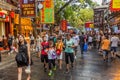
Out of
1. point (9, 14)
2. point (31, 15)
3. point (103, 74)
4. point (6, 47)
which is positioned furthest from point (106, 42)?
point (9, 14)

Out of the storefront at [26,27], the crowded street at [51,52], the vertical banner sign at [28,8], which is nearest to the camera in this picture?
the crowded street at [51,52]

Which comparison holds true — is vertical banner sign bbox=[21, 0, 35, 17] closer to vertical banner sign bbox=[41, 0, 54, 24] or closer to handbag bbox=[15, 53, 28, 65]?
vertical banner sign bbox=[41, 0, 54, 24]

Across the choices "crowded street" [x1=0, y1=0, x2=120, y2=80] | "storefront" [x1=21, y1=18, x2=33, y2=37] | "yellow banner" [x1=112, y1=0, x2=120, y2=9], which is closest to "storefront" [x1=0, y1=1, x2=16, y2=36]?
"crowded street" [x1=0, y1=0, x2=120, y2=80]

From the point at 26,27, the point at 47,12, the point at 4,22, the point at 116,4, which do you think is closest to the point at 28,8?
the point at 47,12

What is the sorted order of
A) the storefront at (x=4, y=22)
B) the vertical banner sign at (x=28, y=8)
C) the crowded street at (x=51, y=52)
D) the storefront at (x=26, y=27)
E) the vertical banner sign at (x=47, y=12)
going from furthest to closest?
the storefront at (x=26, y=27), the vertical banner sign at (x=47, y=12), the storefront at (x=4, y=22), the vertical banner sign at (x=28, y=8), the crowded street at (x=51, y=52)

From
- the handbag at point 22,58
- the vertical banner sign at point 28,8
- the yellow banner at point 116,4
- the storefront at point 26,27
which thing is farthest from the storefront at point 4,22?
the handbag at point 22,58

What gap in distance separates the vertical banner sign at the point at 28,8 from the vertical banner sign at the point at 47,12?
508 centimetres

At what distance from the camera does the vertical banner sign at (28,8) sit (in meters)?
25.5

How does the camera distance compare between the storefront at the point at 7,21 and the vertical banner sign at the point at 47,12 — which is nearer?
the storefront at the point at 7,21

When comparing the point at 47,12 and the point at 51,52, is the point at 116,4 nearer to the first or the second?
the point at 51,52

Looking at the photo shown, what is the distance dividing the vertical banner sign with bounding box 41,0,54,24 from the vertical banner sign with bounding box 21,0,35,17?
16.7 ft

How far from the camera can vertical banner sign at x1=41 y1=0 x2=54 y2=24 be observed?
3067 cm

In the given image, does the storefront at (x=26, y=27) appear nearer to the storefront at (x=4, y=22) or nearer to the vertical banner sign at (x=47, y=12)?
the storefront at (x=4, y=22)

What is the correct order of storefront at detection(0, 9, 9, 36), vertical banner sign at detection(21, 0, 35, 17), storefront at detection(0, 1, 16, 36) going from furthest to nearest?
storefront at detection(0, 1, 16, 36)
storefront at detection(0, 9, 9, 36)
vertical banner sign at detection(21, 0, 35, 17)
